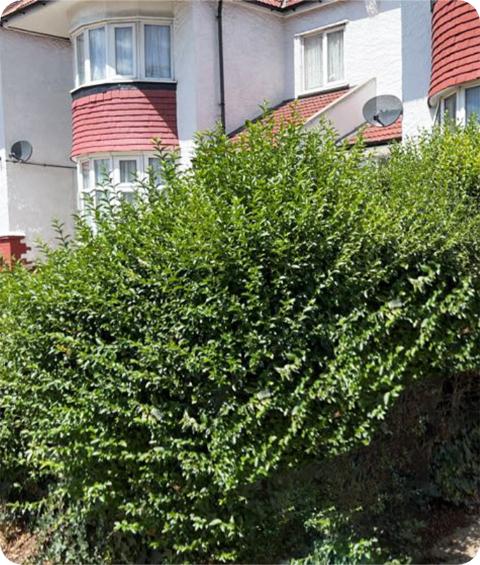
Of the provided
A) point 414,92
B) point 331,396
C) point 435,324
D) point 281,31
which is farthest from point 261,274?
point 281,31

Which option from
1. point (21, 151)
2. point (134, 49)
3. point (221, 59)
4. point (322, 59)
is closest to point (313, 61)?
point (322, 59)

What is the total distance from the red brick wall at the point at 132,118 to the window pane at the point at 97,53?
1.42ft

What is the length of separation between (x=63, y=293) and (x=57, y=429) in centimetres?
81

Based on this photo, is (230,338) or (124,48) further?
(124,48)

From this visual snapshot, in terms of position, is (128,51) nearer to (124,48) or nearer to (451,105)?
(124,48)

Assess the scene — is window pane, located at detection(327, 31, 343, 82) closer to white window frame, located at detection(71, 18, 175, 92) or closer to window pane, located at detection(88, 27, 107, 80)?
white window frame, located at detection(71, 18, 175, 92)

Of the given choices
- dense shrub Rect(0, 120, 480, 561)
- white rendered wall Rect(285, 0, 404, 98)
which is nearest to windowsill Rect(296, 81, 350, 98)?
white rendered wall Rect(285, 0, 404, 98)

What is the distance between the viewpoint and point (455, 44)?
7969 millimetres

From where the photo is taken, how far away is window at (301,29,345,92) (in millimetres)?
13781

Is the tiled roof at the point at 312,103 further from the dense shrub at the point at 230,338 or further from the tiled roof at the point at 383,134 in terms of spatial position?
the dense shrub at the point at 230,338

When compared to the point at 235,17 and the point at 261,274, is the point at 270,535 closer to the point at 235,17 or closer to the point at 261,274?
the point at 261,274

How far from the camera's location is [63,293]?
395 centimetres

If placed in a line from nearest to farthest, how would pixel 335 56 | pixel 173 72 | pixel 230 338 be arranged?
pixel 230 338, pixel 173 72, pixel 335 56

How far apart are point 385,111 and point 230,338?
7.98 meters
